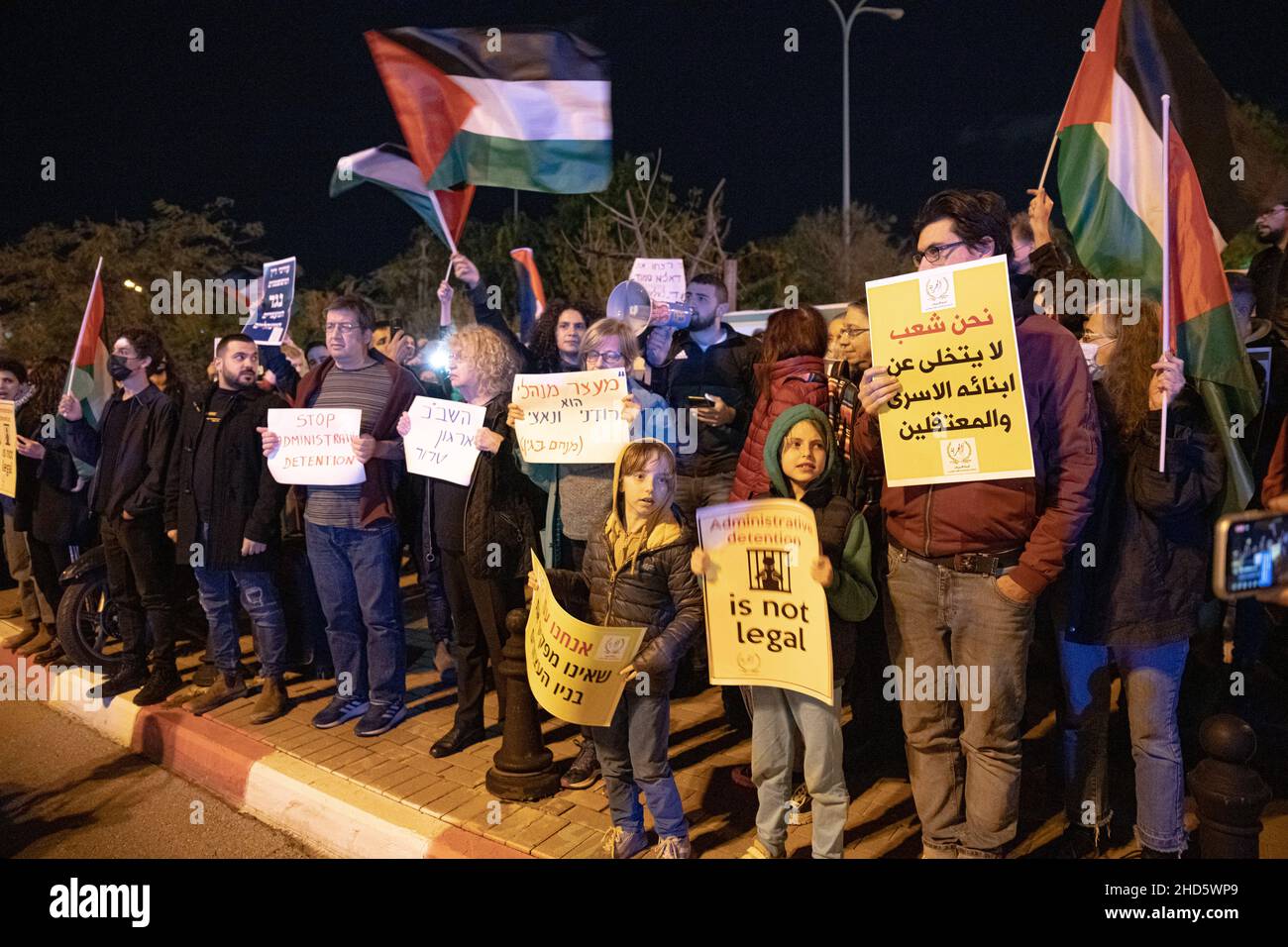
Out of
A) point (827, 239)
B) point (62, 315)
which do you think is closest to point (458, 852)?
point (62, 315)

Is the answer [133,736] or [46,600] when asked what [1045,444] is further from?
[46,600]

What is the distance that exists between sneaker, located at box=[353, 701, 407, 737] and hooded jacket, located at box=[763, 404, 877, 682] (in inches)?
113

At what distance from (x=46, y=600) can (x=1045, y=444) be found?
24.0 feet

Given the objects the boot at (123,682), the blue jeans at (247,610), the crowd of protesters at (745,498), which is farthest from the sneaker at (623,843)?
the boot at (123,682)

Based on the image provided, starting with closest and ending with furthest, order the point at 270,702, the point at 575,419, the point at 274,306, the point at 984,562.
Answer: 1. the point at 984,562
2. the point at 575,419
3. the point at 270,702
4. the point at 274,306

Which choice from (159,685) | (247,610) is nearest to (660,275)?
(247,610)

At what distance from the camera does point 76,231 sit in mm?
24297

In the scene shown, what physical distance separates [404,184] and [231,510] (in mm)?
2463

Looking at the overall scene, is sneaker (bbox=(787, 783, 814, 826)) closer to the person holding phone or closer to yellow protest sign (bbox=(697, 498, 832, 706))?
yellow protest sign (bbox=(697, 498, 832, 706))

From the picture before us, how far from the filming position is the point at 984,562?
119 inches

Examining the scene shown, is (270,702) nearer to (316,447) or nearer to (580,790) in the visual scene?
(316,447)

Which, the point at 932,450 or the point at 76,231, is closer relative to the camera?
the point at 932,450

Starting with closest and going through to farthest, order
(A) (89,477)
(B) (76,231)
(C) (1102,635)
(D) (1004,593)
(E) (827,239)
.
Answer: (D) (1004,593) < (C) (1102,635) < (A) (89,477) < (B) (76,231) < (E) (827,239)

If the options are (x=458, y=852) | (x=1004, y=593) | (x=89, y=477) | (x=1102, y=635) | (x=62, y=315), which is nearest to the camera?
(x=1004, y=593)
